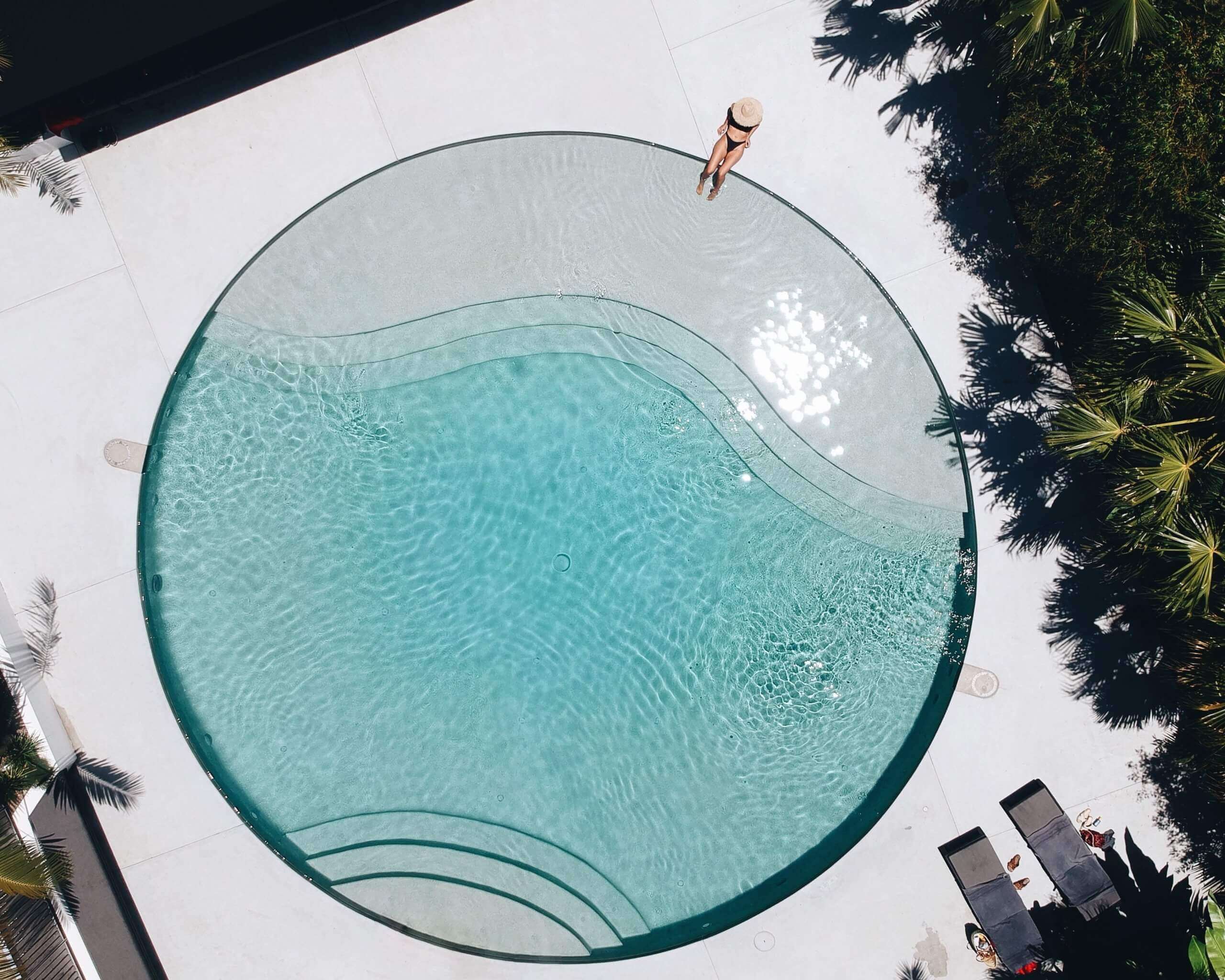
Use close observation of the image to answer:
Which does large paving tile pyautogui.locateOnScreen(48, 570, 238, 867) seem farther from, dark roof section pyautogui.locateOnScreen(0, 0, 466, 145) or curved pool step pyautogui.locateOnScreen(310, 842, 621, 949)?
dark roof section pyautogui.locateOnScreen(0, 0, 466, 145)

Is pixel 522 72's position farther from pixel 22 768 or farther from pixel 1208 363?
pixel 22 768

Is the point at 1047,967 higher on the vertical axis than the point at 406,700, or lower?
lower

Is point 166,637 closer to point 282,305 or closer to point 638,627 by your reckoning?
point 282,305

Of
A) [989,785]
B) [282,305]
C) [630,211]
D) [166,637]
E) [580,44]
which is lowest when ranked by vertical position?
[989,785]

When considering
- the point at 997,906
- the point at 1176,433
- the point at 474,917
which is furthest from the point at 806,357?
the point at 474,917

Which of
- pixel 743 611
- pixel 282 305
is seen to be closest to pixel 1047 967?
pixel 743 611

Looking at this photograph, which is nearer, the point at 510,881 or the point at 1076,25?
the point at 1076,25
